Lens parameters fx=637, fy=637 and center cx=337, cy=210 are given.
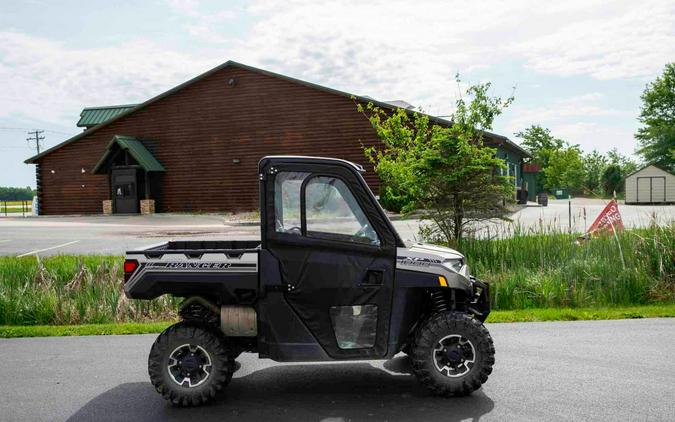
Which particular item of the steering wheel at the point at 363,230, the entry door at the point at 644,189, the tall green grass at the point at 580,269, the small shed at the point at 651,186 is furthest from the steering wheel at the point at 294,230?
the entry door at the point at 644,189

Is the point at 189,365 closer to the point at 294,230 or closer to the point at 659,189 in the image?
the point at 294,230

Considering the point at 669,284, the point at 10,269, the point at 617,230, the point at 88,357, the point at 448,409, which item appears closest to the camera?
the point at 448,409

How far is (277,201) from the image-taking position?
5.56m

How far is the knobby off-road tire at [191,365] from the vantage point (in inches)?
219

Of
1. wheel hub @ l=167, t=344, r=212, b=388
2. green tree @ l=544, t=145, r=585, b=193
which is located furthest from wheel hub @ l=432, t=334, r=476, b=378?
green tree @ l=544, t=145, r=585, b=193

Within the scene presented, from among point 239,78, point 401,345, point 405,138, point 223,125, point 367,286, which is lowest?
point 401,345

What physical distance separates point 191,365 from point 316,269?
1.40 meters

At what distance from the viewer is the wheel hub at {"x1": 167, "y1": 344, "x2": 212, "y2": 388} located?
18.4 ft

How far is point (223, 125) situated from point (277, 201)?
37616mm

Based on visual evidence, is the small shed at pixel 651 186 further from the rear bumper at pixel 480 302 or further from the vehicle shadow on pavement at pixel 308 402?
the vehicle shadow on pavement at pixel 308 402

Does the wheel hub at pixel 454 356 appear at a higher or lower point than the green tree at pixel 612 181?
lower

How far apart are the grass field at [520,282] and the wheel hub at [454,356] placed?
422cm

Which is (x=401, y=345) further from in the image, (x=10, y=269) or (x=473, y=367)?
(x=10, y=269)

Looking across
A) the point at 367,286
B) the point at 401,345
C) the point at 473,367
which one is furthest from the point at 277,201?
the point at 473,367
